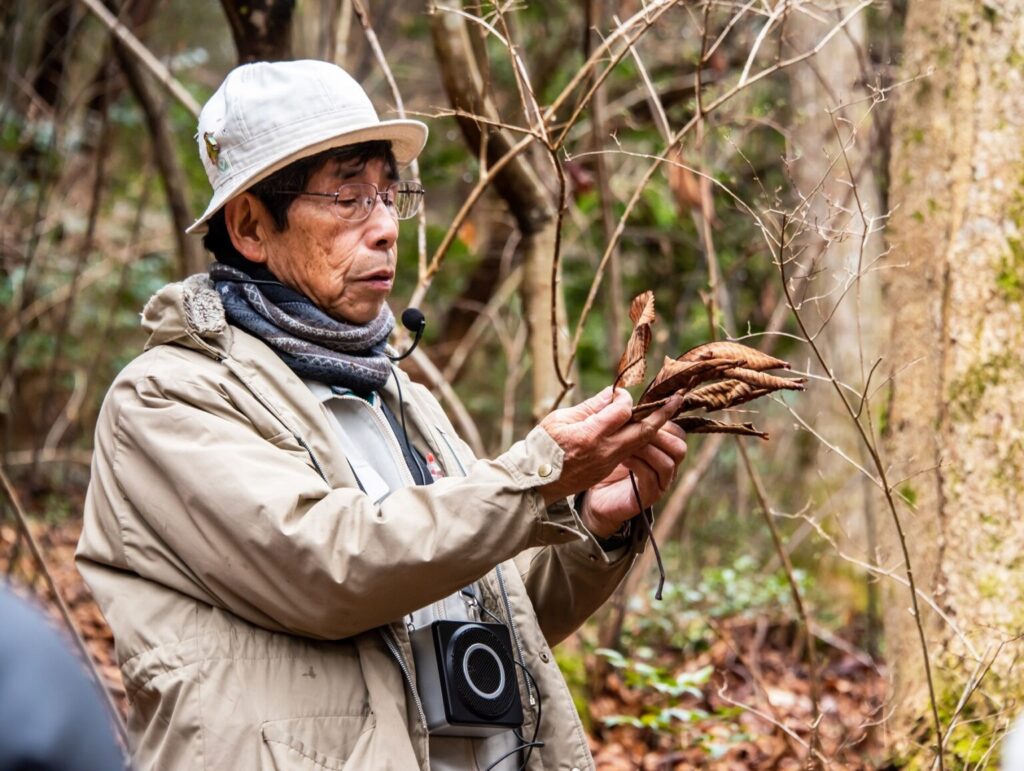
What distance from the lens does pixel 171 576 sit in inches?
97.7

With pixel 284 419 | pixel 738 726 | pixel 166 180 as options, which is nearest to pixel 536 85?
pixel 166 180

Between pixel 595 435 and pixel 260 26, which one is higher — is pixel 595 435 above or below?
below

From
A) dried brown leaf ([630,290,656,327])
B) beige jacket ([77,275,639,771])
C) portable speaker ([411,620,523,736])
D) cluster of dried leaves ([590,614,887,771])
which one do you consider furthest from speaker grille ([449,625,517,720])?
cluster of dried leaves ([590,614,887,771])

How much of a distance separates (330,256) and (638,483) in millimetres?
878

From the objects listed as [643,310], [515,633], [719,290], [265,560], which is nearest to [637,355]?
[643,310]

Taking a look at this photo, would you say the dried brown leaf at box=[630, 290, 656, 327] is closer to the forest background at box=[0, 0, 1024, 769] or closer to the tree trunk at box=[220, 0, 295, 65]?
the forest background at box=[0, 0, 1024, 769]

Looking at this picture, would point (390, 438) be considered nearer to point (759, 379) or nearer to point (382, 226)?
point (382, 226)

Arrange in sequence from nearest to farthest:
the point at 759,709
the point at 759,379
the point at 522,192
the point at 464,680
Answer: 1. the point at 759,379
2. the point at 464,680
3. the point at 522,192
4. the point at 759,709

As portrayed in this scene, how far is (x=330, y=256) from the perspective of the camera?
115 inches

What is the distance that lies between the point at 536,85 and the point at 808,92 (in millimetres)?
2134

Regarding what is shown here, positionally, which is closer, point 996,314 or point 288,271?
point 288,271

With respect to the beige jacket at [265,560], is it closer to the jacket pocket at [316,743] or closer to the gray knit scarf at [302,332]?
the jacket pocket at [316,743]

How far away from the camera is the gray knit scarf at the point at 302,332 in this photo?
2771mm

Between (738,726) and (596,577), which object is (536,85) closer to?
(738,726)
